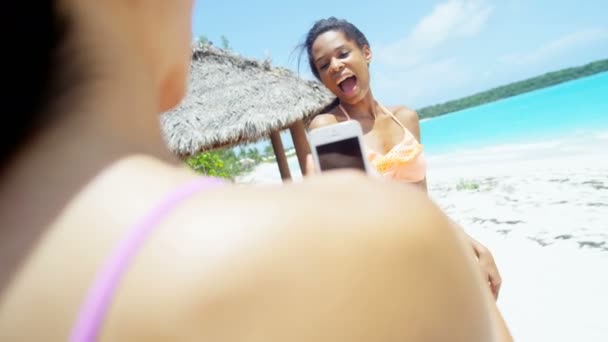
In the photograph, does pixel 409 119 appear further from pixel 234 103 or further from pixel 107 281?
pixel 234 103

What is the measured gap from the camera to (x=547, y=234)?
459 centimetres

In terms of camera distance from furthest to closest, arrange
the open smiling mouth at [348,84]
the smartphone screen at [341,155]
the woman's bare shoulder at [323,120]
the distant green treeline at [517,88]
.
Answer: the distant green treeline at [517,88] → the open smiling mouth at [348,84] → the woman's bare shoulder at [323,120] → the smartphone screen at [341,155]

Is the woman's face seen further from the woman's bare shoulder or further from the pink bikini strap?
the pink bikini strap

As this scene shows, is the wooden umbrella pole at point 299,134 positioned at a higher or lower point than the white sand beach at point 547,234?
higher

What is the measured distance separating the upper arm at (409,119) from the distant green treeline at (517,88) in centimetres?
3808

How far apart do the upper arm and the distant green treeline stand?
3808 cm

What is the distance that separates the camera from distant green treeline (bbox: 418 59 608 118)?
33219 mm

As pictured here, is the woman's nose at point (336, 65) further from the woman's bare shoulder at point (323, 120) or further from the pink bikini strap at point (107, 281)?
the pink bikini strap at point (107, 281)

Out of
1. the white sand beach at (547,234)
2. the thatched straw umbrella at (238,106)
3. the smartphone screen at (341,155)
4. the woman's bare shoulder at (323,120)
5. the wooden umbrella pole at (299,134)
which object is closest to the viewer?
the smartphone screen at (341,155)

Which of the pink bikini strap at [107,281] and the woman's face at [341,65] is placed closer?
the pink bikini strap at [107,281]

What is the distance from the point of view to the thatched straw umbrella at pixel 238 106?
5324 millimetres

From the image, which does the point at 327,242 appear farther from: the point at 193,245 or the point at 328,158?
the point at 328,158

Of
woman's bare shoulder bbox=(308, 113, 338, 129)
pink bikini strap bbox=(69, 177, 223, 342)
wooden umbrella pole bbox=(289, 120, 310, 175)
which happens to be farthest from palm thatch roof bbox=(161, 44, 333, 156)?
pink bikini strap bbox=(69, 177, 223, 342)

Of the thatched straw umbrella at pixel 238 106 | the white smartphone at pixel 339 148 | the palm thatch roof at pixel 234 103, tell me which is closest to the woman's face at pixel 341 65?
the white smartphone at pixel 339 148
